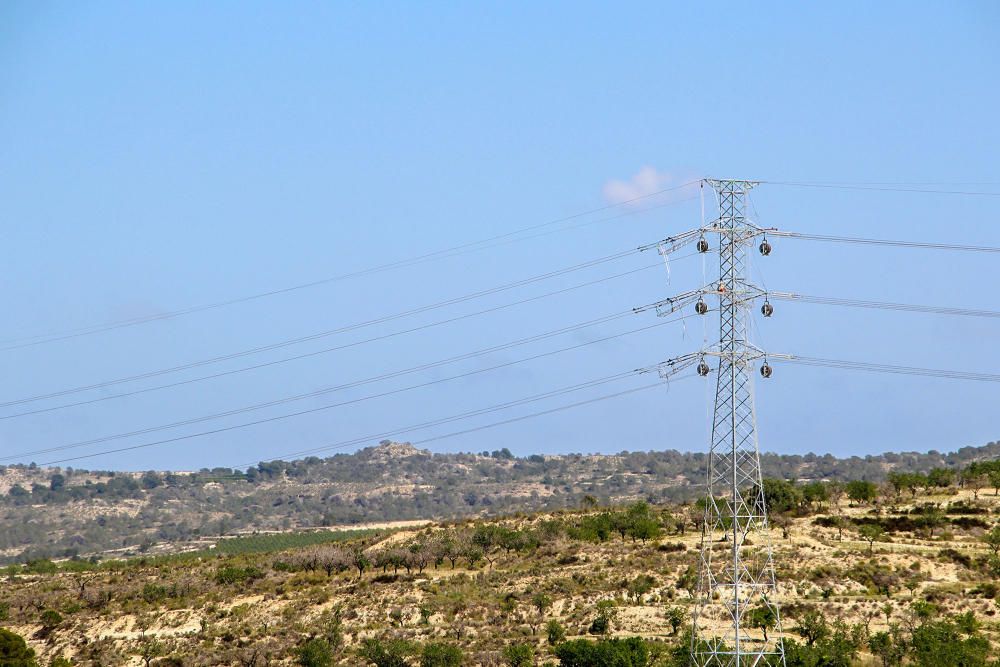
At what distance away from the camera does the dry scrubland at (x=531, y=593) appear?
84.8 metres

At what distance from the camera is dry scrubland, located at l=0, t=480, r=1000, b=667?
84812 mm

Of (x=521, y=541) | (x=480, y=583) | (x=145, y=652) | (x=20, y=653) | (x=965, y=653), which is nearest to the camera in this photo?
(x=965, y=653)

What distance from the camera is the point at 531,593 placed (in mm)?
97312

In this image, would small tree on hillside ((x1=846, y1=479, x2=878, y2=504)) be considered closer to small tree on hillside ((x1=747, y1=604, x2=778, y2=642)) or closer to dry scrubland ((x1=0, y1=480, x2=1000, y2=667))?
dry scrubland ((x1=0, y1=480, x2=1000, y2=667))

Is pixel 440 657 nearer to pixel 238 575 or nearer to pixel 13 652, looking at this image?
pixel 13 652

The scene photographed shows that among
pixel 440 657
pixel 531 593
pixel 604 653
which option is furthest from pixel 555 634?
pixel 531 593

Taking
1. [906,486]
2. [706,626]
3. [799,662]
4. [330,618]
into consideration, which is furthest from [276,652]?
[906,486]

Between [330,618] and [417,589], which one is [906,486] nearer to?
[417,589]

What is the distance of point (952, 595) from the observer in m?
89.2

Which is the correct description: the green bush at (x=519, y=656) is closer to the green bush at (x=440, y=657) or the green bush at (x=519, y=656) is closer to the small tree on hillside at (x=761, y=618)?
the green bush at (x=440, y=657)

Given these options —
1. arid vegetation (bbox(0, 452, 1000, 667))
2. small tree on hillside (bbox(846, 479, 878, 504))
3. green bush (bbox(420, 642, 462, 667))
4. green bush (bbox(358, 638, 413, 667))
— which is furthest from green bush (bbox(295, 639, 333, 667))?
small tree on hillside (bbox(846, 479, 878, 504))

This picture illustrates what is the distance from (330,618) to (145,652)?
1229 cm

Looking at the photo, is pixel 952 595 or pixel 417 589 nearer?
pixel 952 595

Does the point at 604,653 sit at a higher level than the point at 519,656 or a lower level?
higher
